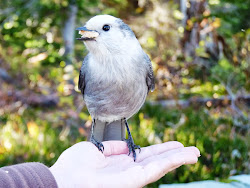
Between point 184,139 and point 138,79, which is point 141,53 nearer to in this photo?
point 138,79

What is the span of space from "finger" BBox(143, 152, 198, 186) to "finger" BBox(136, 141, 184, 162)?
25cm

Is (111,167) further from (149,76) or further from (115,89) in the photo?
(149,76)

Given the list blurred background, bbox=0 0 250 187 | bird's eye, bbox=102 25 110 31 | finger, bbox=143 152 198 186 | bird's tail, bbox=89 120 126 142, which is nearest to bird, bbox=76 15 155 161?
bird's eye, bbox=102 25 110 31

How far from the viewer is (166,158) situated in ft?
5.64

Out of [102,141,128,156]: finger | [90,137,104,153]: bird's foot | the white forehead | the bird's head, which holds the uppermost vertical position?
the white forehead

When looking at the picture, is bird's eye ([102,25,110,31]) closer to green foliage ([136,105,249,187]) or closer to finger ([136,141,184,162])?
A: finger ([136,141,184,162])

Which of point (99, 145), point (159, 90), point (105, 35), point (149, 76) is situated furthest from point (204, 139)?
point (105, 35)

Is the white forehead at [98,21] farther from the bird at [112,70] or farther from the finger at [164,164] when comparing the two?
the finger at [164,164]

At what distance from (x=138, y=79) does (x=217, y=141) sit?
2167mm

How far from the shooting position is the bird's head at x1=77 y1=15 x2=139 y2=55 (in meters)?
1.65

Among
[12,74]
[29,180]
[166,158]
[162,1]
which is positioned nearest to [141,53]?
[166,158]

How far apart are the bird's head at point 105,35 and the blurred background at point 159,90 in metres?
1.77

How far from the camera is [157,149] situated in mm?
2012

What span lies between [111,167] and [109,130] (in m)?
0.45
